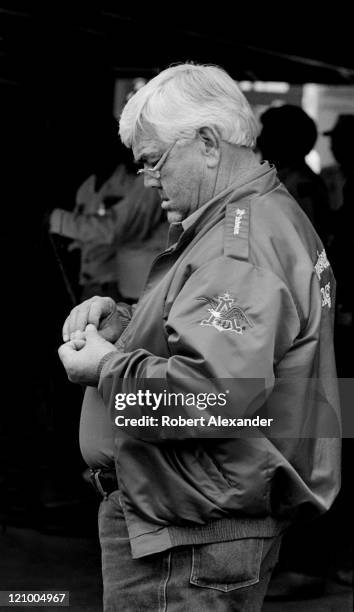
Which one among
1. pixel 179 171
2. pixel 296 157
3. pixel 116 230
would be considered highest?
pixel 179 171

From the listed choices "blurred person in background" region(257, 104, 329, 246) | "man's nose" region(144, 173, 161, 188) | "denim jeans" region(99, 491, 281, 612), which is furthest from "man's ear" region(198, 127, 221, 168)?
"blurred person in background" region(257, 104, 329, 246)

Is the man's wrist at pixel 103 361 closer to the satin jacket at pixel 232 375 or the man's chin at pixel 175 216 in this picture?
the satin jacket at pixel 232 375

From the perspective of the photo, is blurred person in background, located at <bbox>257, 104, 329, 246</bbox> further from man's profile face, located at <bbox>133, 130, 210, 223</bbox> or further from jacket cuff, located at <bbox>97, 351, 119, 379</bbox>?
jacket cuff, located at <bbox>97, 351, 119, 379</bbox>

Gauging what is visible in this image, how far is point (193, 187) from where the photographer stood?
238 cm

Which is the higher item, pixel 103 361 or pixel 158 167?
pixel 158 167

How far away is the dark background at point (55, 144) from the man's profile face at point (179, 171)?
3159 mm

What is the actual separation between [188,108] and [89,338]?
52 cm

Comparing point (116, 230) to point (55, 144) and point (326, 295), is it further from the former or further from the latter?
point (326, 295)

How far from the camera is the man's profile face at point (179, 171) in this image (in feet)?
7.72

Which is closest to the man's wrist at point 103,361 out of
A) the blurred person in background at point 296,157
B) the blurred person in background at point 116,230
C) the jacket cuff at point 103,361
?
the jacket cuff at point 103,361

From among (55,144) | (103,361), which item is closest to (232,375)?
(103,361)

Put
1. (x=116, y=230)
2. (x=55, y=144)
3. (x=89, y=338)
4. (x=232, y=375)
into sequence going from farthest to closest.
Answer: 1. (x=55, y=144)
2. (x=116, y=230)
3. (x=89, y=338)
4. (x=232, y=375)

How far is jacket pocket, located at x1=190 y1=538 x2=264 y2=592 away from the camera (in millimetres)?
2283

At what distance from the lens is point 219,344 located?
6.89 feet
